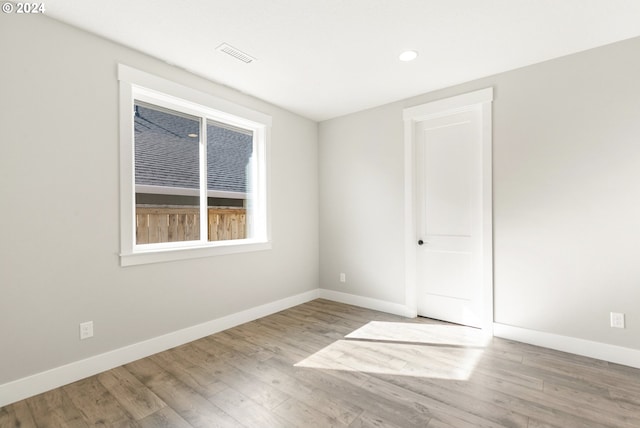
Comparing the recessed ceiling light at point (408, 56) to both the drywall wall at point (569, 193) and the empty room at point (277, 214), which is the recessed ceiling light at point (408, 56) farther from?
the drywall wall at point (569, 193)

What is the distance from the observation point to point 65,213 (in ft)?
7.25

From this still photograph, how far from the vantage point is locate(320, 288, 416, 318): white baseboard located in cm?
367

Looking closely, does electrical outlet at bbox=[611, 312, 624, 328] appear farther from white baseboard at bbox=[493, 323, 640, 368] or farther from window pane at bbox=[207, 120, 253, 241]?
window pane at bbox=[207, 120, 253, 241]

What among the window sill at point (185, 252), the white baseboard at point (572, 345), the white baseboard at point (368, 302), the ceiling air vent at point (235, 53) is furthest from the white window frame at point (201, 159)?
the white baseboard at point (572, 345)

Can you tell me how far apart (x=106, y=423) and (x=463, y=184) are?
3593 mm

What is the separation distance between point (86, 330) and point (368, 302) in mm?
2976

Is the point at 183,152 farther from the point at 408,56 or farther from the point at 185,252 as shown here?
the point at 408,56

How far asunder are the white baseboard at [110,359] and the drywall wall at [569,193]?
2.82m

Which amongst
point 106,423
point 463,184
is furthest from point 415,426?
point 463,184

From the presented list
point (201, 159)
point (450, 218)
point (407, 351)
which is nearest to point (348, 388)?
point (407, 351)

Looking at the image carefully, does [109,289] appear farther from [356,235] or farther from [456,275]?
[456,275]

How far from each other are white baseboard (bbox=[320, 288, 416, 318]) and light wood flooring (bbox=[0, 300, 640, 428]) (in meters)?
0.66

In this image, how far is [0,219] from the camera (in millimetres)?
1944

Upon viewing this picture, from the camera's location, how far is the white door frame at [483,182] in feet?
10.0
